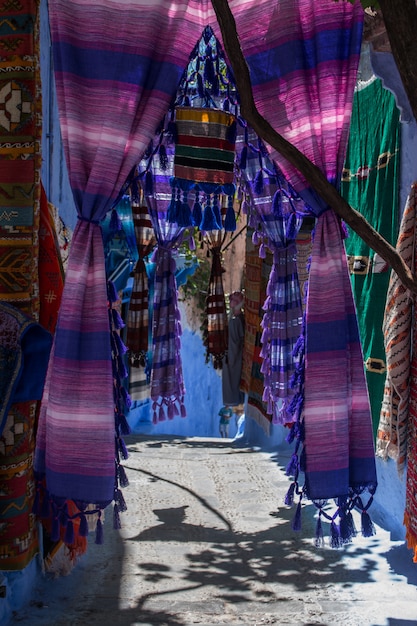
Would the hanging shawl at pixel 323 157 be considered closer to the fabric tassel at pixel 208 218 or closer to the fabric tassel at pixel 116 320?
the fabric tassel at pixel 208 218

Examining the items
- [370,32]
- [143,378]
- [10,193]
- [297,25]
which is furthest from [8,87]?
[143,378]

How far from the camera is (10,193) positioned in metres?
3.70

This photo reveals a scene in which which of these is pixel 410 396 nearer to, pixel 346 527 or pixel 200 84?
pixel 346 527

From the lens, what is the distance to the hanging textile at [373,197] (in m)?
4.92

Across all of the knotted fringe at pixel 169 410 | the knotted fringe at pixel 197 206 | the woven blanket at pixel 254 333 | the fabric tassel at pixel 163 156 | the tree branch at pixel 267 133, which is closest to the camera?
the tree branch at pixel 267 133

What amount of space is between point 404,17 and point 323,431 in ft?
6.54

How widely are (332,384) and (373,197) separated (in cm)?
200

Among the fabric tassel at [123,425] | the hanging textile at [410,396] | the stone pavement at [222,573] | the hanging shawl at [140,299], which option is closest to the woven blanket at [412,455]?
the hanging textile at [410,396]

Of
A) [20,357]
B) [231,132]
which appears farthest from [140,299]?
[20,357]

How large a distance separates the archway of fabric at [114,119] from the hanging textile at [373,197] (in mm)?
1254

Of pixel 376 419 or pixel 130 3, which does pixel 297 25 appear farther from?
pixel 376 419

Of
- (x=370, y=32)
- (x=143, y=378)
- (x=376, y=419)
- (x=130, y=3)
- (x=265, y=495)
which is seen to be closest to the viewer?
(x=130, y=3)

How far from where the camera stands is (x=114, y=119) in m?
3.66

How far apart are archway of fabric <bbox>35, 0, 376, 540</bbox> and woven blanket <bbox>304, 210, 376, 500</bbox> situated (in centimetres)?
2
